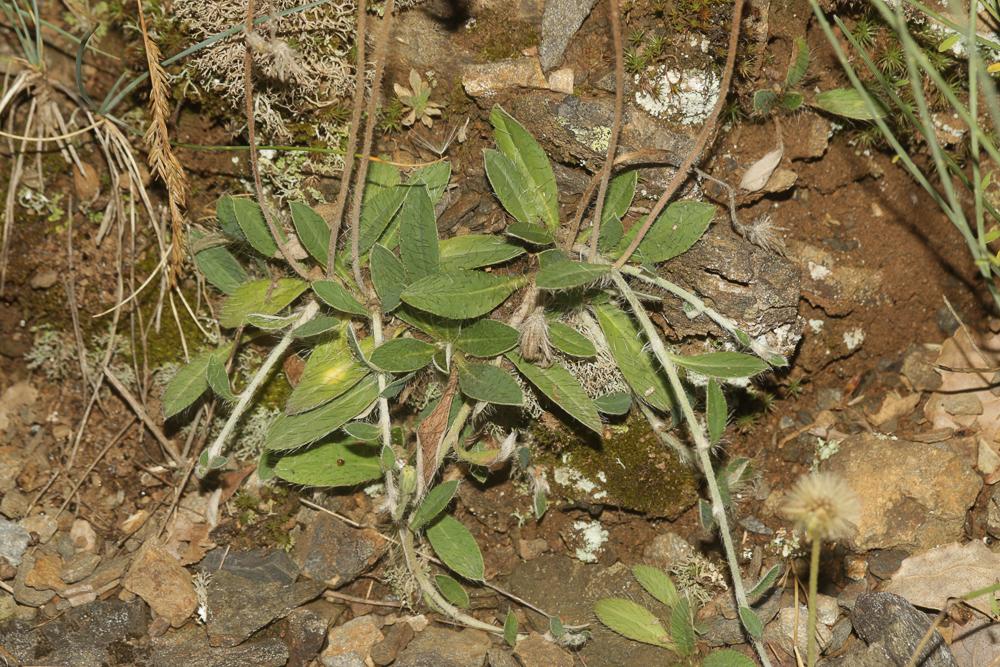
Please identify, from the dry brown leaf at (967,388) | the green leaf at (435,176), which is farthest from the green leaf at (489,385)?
the dry brown leaf at (967,388)

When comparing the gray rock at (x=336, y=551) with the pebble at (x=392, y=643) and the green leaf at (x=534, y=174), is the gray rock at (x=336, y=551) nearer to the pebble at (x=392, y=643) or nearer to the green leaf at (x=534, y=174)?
the pebble at (x=392, y=643)

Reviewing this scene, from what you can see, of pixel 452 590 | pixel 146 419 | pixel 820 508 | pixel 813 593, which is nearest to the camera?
pixel 820 508

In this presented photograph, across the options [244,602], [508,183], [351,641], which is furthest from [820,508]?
[244,602]


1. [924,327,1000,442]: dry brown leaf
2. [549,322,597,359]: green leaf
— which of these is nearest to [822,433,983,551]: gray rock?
[924,327,1000,442]: dry brown leaf

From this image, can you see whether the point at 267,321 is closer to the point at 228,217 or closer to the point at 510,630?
the point at 228,217

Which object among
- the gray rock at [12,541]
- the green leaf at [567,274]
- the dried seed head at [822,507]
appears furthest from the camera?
the gray rock at [12,541]

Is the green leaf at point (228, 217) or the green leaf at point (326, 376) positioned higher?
the green leaf at point (228, 217)
